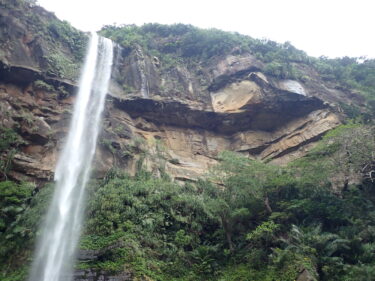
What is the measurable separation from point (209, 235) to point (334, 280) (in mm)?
4989

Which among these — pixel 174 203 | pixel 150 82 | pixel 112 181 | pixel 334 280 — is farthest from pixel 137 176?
pixel 334 280

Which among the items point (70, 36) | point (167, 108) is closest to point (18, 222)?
point (167, 108)

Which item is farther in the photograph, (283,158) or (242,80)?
(242,80)

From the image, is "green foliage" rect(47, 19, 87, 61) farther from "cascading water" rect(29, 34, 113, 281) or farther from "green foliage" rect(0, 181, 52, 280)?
"green foliage" rect(0, 181, 52, 280)

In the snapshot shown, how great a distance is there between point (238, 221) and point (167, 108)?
29.5ft

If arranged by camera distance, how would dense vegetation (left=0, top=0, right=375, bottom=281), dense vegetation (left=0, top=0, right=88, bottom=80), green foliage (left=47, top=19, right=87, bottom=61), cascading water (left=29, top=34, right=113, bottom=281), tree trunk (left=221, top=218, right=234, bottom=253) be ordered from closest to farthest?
1. dense vegetation (left=0, top=0, right=375, bottom=281)
2. cascading water (left=29, top=34, right=113, bottom=281)
3. tree trunk (left=221, top=218, right=234, bottom=253)
4. dense vegetation (left=0, top=0, right=88, bottom=80)
5. green foliage (left=47, top=19, right=87, bottom=61)

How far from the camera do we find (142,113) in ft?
66.5

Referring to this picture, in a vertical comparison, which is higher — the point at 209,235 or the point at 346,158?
the point at 346,158

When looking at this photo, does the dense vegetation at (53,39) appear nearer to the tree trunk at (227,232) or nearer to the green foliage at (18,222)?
the green foliage at (18,222)

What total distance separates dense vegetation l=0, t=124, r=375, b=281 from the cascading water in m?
0.53

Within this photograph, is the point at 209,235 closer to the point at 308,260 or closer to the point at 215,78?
the point at 308,260

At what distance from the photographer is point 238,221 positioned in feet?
44.7

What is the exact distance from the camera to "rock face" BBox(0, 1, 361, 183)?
660 inches

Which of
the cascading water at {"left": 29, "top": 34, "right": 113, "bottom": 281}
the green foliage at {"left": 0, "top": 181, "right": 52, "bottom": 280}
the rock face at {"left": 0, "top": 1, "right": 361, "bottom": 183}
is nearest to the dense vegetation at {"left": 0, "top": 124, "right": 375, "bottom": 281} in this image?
the green foliage at {"left": 0, "top": 181, "right": 52, "bottom": 280}
